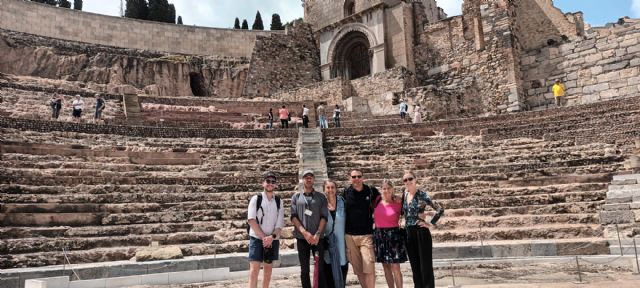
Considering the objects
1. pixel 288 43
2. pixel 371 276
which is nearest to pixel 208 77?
pixel 288 43

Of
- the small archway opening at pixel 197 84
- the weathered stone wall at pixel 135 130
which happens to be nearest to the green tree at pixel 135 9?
the small archway opening at pixel 197 84

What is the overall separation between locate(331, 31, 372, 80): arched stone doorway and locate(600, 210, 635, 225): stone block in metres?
19.8

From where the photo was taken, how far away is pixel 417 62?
80.1 feet

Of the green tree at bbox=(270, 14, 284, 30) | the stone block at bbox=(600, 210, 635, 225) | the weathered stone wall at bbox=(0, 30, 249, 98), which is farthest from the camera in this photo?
the green tree at bbox=(270, 14, 284, 30)

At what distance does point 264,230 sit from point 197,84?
26399mm

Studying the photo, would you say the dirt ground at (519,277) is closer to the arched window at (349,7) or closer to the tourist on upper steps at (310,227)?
the tourist on upper steps at (310,227)

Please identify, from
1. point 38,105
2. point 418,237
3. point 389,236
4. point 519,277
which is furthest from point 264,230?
point 38,105

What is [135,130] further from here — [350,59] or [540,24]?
[540,24]

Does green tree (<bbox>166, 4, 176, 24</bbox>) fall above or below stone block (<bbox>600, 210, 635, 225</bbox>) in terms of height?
above

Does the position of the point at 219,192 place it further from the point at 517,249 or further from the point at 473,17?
the point at 473,17

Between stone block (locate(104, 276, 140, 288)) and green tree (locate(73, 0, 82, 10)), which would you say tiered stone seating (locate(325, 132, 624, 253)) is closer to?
stone block (locate(104, 276, 140, 288))

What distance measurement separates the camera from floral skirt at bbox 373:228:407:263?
15.4 feet

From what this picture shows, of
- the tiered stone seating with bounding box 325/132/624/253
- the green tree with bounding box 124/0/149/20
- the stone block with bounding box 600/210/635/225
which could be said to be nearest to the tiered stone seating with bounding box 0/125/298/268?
the tiered stone seating with bounding box 325/132/624/253

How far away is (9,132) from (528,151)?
11.7 m
